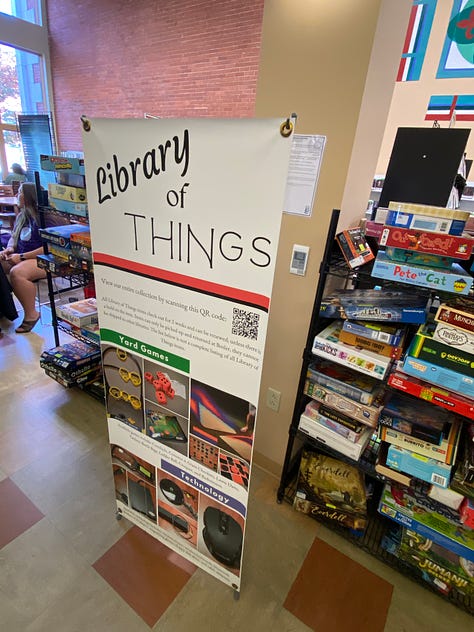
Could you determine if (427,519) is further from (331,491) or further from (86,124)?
(86,124)

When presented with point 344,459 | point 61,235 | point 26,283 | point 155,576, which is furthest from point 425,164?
point 26,283

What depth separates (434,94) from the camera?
486 centimetres

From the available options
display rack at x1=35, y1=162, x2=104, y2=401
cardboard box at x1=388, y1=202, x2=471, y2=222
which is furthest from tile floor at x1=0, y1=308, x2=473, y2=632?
cardboard box at x1=388, y1=202, x2=471, y2=222

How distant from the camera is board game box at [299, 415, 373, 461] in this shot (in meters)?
1.33

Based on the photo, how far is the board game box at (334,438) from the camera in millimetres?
1329

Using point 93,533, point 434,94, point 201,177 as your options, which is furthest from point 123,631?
point 434,94

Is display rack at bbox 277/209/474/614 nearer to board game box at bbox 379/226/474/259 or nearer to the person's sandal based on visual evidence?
board game box at bbox 379/226/474/259

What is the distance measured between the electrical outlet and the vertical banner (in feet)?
2.09

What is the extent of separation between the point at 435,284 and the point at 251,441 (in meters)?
0.76

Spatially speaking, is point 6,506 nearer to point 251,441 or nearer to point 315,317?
point 251,441

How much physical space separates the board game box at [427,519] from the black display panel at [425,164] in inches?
46.0

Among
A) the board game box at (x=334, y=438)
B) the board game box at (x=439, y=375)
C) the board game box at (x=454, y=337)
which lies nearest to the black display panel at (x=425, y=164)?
the board game box at (x=454, y=337)

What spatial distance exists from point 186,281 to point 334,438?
943 millimetres

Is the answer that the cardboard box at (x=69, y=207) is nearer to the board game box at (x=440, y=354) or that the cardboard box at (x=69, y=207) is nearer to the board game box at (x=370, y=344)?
the board game box at (x=370, y=344)
